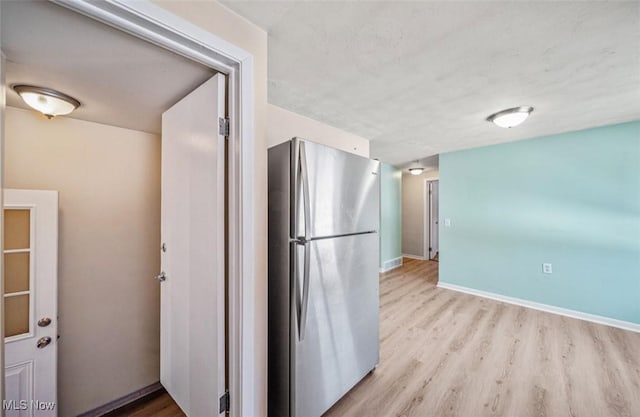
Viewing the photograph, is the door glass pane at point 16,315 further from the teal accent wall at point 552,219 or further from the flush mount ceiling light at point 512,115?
the teal accent wall at point 552,219

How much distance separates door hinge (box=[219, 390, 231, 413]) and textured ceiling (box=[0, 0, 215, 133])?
1631mm

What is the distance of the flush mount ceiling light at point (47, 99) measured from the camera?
4.13 feet

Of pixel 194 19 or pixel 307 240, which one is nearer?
pixel 194 19

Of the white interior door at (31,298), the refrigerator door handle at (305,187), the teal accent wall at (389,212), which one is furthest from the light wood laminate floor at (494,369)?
the teal accent wall at (389,212)

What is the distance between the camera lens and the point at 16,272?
1.39 meters

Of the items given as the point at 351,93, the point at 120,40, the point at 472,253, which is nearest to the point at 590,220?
the point at 472,253

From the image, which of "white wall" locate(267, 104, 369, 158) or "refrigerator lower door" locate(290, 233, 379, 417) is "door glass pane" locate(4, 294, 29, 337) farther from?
"white wall" locate(267, 104, 369, 158)

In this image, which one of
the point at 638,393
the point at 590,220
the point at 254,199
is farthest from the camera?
the point at 590,220

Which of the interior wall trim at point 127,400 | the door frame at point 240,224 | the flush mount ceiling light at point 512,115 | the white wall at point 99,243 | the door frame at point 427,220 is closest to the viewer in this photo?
the door frame at point 240,224

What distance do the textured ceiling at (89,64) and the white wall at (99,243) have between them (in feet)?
0.76

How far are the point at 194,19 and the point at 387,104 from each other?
5.28 feet

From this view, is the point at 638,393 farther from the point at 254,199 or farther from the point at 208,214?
the point at 208,214

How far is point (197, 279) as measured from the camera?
51.0 inches

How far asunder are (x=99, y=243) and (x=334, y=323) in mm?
1816
